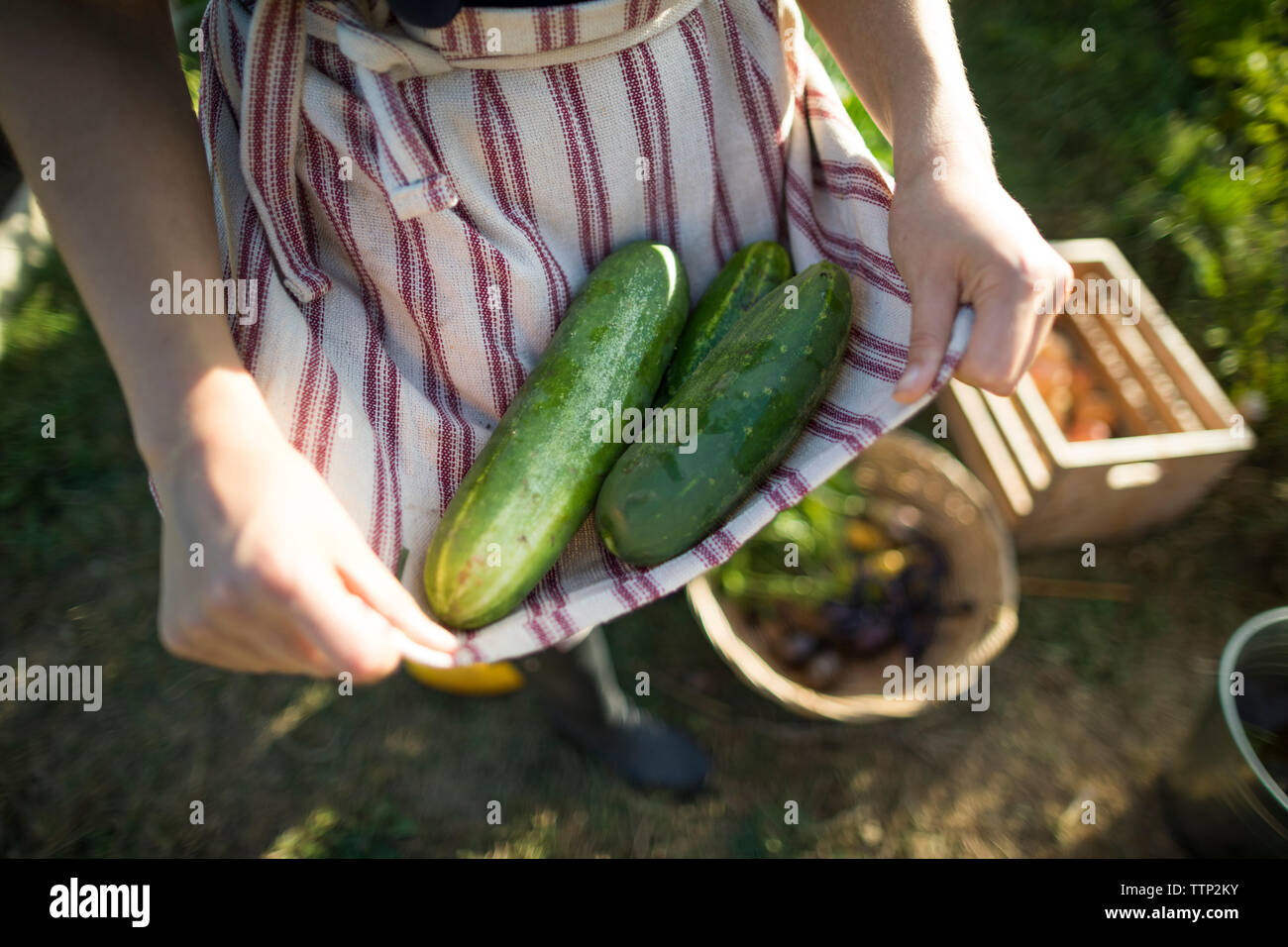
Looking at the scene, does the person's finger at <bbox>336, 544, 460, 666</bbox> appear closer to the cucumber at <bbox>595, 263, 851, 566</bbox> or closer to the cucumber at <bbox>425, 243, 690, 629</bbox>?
the cucumber at <bbox>425, 243, 690, 629</bbox>

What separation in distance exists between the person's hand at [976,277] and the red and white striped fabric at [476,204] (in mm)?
42

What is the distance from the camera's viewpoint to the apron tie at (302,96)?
1125mm

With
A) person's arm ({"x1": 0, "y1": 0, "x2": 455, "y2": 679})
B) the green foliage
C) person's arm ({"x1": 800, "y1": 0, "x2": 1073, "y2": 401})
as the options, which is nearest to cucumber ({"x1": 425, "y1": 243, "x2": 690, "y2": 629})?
person's arm ({"x1": 0, "y1": 0, "x2": 455, "y2": 679})

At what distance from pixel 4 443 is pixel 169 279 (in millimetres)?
2164

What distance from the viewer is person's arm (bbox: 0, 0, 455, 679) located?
850mm

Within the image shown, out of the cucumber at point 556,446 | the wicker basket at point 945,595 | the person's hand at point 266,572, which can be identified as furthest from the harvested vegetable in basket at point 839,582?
the person's hand at point 266,572

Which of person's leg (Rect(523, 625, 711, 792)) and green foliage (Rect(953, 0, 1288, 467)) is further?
green foliage (Rect(953, 0, 1288, 467))

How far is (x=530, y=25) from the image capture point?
1.17m

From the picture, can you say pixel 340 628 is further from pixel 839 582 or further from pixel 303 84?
pixel 839 582

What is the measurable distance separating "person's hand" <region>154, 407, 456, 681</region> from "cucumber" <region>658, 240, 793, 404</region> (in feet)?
2.25

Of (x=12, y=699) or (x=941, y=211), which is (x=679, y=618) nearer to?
(x=941, y=211)
